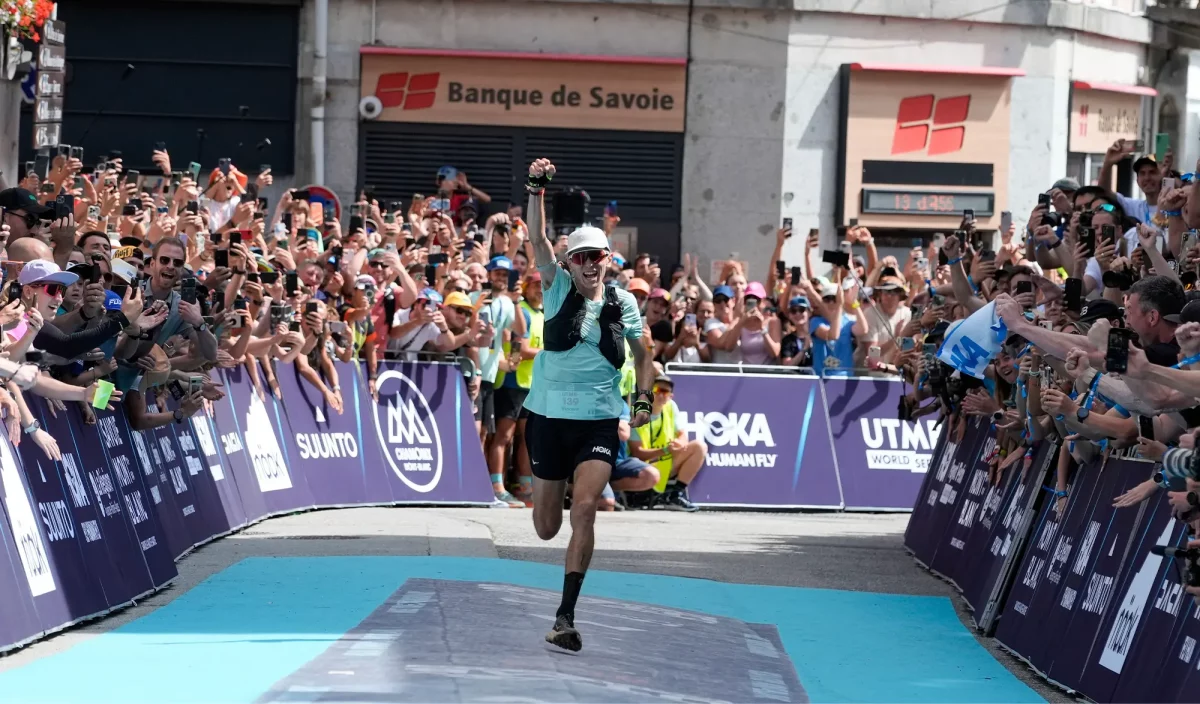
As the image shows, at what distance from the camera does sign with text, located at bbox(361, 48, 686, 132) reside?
29688mm

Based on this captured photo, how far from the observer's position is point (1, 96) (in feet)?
63.6

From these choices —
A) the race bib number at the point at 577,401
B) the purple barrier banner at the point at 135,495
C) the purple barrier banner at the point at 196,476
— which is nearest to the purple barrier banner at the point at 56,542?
the purple barrier banner at the point at 196,476

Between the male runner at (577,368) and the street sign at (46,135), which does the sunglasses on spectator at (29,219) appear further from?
the street sign at (46,135)

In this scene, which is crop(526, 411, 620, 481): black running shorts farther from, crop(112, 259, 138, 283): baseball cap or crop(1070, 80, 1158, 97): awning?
crop(1070, 80, 1158, 97): awning

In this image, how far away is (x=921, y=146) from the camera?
30703 millimetres

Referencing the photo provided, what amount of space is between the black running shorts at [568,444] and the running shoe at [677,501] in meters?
9.48

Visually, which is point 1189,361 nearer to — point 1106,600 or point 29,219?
point 1106,600

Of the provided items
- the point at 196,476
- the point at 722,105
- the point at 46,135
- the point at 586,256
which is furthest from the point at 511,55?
the point at 586,256

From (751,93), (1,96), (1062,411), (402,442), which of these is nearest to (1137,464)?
(1062,411)

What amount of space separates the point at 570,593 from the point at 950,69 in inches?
870

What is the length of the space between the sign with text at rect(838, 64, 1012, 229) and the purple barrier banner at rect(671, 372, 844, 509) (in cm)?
1007

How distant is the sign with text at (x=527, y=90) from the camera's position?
29.7m

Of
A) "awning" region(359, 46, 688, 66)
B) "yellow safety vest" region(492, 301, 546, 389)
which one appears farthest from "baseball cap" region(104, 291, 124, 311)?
"awning" region(359, 46, 688, 66)

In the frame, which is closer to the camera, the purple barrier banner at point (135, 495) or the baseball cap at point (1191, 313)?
the baseball cap at point (1191, 313)
